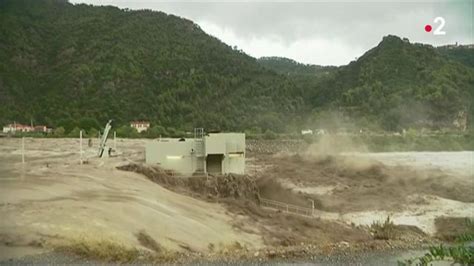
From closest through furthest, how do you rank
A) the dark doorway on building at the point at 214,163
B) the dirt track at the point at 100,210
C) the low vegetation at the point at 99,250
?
the low vegetation at the point at 99,250 < the dirt track at the point at 100,210 < the dark doorway on building at the point at 214,163

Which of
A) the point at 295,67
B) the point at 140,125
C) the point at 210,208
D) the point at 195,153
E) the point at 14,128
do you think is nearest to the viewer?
the point at 210,208

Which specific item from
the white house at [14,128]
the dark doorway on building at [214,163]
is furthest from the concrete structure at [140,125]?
the dark doorway on building at [214,163]

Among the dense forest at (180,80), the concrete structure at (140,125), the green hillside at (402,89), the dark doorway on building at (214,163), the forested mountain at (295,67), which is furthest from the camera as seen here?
the forested mountain at (295,67)

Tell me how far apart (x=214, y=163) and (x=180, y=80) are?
14.4m

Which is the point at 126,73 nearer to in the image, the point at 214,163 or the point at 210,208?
the point at 214,163

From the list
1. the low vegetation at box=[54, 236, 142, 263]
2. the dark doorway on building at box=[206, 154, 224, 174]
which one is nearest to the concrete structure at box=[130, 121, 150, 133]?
the dark doorway on building at box=[206, 154, 224, 174]

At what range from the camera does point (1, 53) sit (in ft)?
90.1

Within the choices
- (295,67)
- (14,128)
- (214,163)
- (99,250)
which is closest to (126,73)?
(14,128)

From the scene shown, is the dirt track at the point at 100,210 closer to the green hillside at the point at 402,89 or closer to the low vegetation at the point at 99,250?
the low vegetation at the point at 99,250

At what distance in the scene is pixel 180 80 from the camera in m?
30.3

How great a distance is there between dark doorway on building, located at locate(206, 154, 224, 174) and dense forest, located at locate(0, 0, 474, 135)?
7.06 meters

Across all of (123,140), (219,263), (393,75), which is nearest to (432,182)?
(123,140)

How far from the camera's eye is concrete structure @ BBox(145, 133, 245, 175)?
16.4 meters

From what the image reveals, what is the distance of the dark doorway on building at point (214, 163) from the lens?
54.9 feet
